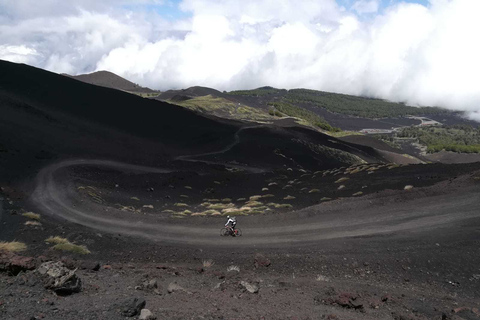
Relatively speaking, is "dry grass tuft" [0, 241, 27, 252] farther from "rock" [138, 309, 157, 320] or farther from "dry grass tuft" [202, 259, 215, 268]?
"rock" [138, 309, 157, 320]

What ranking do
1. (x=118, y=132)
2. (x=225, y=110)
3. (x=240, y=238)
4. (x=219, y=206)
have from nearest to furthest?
1. (x=240, y=238)
2. (x=219, y=206)
3. (x=118, y=132)
4. (x=225, y=110)

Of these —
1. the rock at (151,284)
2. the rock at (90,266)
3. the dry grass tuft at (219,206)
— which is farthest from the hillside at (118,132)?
the rock at (151,284)

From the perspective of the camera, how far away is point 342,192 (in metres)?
26.2

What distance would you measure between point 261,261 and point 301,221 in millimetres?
5857

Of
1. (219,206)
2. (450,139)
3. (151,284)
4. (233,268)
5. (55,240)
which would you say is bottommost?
(55,240)

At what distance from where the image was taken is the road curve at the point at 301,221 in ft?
57.5

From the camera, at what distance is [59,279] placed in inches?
364

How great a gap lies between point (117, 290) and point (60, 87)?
204 feet

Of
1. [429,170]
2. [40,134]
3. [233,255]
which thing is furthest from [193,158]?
[233,255]

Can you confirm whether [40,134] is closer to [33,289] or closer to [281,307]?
[33,289]

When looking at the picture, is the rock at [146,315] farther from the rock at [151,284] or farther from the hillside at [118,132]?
the hillside at [118,132]

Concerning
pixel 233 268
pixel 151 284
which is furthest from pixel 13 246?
pixel 233 268

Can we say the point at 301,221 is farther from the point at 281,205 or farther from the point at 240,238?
the point at 281,205

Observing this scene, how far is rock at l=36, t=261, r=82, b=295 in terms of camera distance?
29.7 ft
